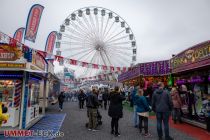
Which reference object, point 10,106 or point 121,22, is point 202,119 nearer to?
point 10,106

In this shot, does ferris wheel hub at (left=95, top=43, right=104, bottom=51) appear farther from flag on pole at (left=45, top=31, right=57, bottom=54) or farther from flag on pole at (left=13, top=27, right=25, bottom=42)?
flag on pole at (left=13, top=27, right=25, bottom=42)

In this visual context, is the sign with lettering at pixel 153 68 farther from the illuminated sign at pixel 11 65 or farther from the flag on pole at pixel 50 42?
the illuminated sign at pixel 11 65

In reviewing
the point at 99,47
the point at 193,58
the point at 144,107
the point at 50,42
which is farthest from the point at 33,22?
the point at 99,47

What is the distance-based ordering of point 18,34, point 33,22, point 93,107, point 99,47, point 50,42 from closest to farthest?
1. point 93,107
2. point 33,22
3. point 18,34
4. point 50,42
5. point 99,47

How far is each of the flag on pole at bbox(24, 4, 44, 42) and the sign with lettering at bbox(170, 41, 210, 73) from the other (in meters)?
8.91

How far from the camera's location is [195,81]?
36.0 ft

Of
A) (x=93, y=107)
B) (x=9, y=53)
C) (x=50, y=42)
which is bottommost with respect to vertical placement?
(x=93, y=107)

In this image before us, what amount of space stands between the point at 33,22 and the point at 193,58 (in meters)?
10.2

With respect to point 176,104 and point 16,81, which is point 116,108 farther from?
point 16,81

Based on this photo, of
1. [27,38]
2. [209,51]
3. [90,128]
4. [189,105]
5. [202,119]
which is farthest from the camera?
[27,38]

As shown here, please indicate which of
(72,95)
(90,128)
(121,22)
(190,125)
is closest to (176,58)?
(190,125)

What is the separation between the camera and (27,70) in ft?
30.9

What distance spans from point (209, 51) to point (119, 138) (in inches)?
184

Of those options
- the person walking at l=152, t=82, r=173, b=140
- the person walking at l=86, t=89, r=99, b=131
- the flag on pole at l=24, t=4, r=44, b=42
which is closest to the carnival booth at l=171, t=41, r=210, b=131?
the person walking at l=152, t=82, r=173, b=140
